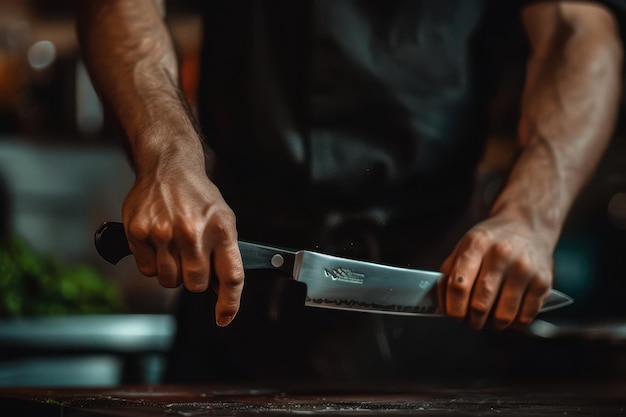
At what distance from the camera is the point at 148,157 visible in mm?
849

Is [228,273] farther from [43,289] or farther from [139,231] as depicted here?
[43,289]

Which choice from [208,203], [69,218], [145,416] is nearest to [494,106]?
[208,203]

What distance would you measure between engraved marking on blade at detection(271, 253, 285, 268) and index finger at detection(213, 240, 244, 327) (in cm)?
7

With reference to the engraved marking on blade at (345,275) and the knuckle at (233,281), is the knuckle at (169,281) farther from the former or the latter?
the engraved marking on blade at (345,275)

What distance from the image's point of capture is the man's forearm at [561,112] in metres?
1.04

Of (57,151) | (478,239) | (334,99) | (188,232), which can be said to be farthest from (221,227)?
(57,151)

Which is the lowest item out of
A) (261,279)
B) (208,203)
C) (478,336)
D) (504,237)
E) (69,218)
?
(69,218)

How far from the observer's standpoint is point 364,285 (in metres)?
0.95

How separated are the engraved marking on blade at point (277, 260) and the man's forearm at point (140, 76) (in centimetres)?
10

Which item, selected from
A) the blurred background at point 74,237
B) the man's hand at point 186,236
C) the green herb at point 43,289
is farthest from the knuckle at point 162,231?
the green herb at point 43,289

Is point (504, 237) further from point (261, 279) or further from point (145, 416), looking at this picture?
point (145, 416)

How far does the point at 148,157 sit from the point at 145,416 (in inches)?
10.1

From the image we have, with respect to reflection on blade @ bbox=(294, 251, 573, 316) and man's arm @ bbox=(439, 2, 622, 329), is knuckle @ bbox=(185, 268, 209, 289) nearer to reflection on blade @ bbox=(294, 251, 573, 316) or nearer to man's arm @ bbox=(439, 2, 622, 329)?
reflection on blade @ bbox=(294, 251, 573, 316)

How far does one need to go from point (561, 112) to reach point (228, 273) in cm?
50
